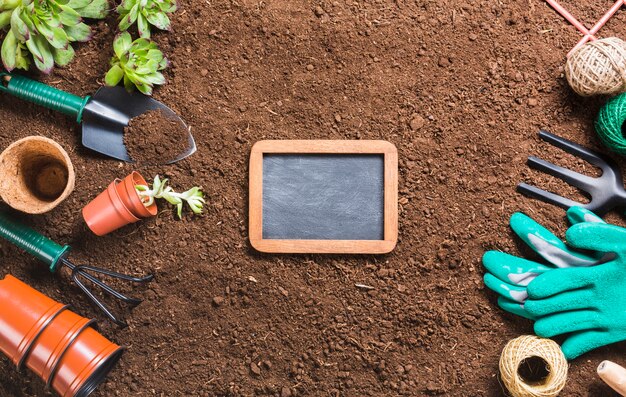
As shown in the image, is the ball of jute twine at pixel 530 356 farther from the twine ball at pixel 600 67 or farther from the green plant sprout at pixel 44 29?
the green plant sprout at pixel 44 29

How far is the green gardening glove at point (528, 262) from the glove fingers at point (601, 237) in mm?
46

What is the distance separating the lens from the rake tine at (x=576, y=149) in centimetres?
182

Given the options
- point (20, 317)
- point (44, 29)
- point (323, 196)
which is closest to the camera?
point (20, 317)

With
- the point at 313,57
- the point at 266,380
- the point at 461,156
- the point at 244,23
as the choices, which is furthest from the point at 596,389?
the point at 244,23

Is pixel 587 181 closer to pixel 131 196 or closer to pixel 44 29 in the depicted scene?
pixel 131 196

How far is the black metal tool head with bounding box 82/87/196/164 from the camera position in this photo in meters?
1.83

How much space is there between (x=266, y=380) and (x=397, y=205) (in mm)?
731

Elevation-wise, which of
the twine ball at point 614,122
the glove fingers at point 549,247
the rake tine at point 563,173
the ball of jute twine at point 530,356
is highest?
the twine ball at point 614,122

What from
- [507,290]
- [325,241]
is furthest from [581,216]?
[325,241]

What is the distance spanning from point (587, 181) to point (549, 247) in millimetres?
258

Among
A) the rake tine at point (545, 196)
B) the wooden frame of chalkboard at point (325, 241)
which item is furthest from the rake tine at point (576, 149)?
the wooden frame of chalkboard at point (325, 241)

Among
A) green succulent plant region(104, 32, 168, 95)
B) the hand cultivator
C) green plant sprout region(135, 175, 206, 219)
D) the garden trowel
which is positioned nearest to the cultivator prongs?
the hand cultivator

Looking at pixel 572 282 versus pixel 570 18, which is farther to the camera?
pixel 570 18

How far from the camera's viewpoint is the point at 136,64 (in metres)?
1.79
